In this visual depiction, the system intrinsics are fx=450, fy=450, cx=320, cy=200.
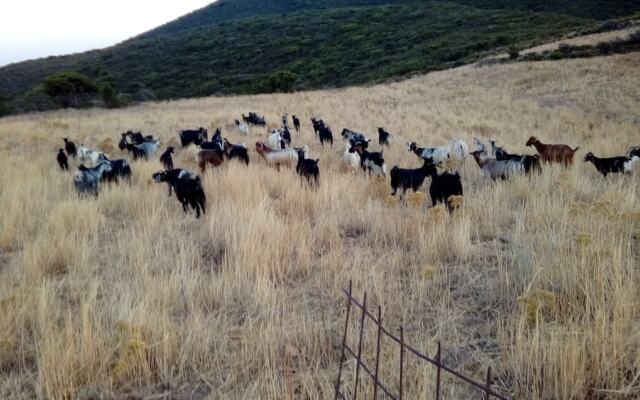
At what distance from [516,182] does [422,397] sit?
6851 millimetres

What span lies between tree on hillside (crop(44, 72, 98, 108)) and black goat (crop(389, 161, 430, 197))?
135 feet

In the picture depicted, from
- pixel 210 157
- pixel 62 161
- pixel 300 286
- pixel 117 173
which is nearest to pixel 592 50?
pixel 210 157

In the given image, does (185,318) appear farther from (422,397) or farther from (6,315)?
(422,397)

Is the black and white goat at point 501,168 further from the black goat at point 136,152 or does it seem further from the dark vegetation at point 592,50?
the dark vegetation at point 592,50

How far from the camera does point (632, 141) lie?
15.0 m

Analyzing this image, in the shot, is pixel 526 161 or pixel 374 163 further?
pixel 374 163

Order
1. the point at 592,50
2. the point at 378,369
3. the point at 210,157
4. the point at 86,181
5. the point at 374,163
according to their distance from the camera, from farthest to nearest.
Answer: the point at 592,50 → the point at 210,157 → the point at 374,163 → the point at 86,181 → the point at 378,369

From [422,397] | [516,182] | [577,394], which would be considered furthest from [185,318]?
[516,182]

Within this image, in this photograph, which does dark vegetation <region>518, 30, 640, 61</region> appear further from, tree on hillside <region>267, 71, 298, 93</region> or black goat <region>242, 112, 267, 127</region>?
black goat <region>242, 112, 267, 127</region>

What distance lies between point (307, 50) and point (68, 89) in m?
41.8

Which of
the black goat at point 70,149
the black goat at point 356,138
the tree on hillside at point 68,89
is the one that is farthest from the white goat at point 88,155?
the tree on hillside at point 68,89

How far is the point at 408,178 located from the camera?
8.79m

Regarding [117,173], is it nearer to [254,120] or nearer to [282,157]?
[282,157]

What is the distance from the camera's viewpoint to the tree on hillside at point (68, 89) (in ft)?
137
